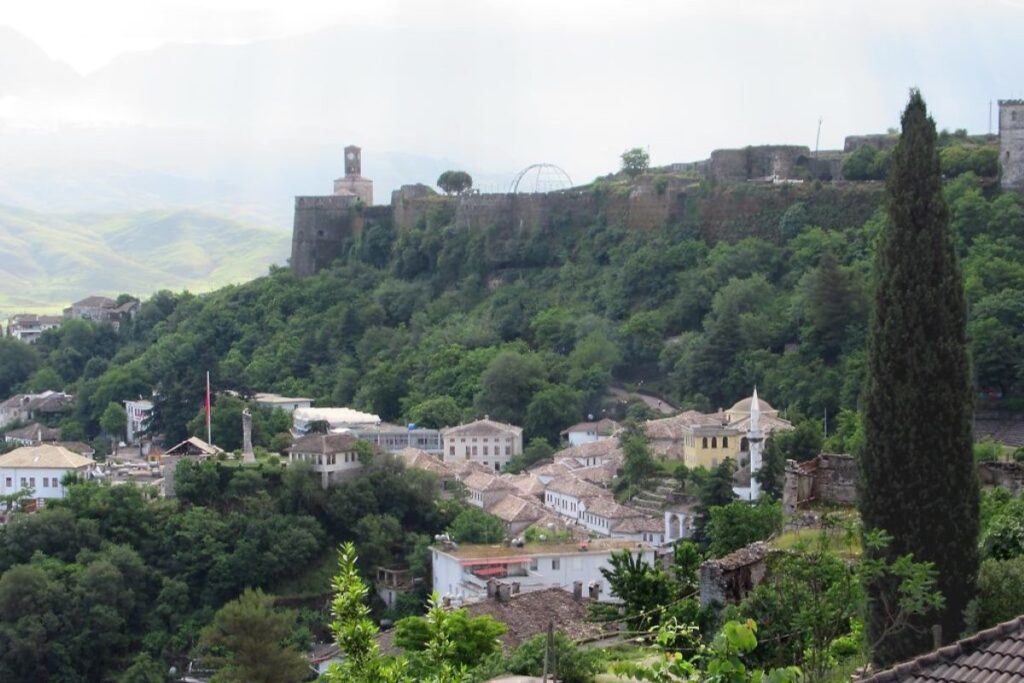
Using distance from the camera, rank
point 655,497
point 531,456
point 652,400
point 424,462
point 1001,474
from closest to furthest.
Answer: point 1001,474, point 655,497, point 424,462, point 531,456, point 652,400

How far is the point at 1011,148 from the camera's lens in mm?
37219

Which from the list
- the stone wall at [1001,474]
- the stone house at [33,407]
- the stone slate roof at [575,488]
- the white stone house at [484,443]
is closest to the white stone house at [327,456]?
the stone slate roof at [575,488]

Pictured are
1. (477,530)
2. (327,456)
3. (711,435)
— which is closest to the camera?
(477,530)

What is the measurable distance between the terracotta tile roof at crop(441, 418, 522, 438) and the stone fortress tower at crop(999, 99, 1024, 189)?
1294 cm

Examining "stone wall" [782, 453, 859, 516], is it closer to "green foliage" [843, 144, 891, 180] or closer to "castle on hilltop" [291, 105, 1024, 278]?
"castle on hilltop" [291, 105, 1024, 278]

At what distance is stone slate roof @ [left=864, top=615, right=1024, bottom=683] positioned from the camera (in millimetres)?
7035

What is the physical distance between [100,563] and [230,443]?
10.4m

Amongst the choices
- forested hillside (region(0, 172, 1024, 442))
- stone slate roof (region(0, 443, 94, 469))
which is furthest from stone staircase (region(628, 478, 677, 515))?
stone slate roof (region(0, 443, 94, 469))

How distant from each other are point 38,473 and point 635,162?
23.8m

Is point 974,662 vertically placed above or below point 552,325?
below

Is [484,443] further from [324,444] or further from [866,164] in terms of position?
[866,164]

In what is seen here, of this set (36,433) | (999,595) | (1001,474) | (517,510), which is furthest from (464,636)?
(36,433)

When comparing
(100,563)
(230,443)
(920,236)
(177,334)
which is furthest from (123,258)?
(920,236)

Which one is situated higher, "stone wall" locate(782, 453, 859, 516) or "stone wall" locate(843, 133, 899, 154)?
"stone wall" locate(843, 133, 899, 154)
